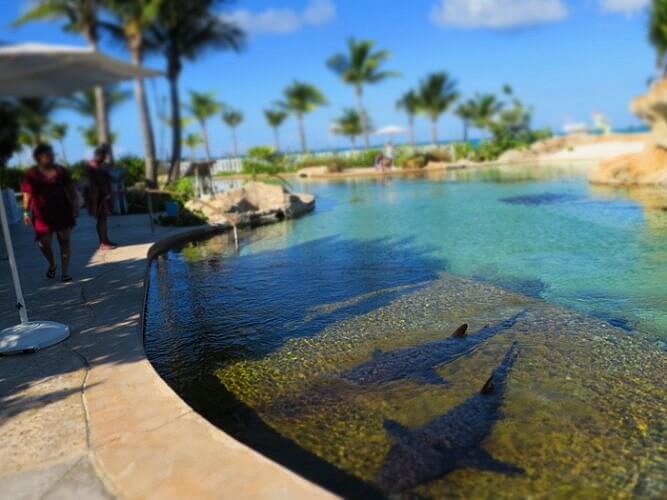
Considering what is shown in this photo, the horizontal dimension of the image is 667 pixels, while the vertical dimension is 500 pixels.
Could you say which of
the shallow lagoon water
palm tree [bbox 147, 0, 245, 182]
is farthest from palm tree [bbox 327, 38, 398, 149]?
the shallow lagoon water

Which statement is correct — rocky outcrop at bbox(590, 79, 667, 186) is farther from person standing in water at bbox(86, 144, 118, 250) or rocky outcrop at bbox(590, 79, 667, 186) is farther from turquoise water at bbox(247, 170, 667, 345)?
person standing in water at bbox(86, 144, 118, 250)

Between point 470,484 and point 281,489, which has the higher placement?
point 281,489

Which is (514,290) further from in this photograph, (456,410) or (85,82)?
(85,82)

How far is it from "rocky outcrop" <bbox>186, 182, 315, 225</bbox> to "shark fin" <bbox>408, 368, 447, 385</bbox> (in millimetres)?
8415

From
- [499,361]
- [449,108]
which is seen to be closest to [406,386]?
[499,361]

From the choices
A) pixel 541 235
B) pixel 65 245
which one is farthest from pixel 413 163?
pixel 65 245

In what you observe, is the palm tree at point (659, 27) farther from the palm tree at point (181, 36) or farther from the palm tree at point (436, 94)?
the palm tree at point (181, 36)

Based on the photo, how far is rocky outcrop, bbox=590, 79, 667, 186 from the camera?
16.9 metres

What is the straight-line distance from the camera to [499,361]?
4.29m

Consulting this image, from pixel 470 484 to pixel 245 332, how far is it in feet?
10.0

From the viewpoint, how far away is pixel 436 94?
43531 millimetres

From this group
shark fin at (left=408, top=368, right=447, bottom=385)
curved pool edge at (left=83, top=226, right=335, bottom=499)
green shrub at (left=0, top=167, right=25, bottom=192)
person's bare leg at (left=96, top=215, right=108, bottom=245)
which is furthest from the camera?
green shrub at (left=0, top=167, right=25, bottom=192)

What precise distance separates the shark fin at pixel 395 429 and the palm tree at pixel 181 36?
19.5 meters

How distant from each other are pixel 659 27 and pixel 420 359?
37821mm
